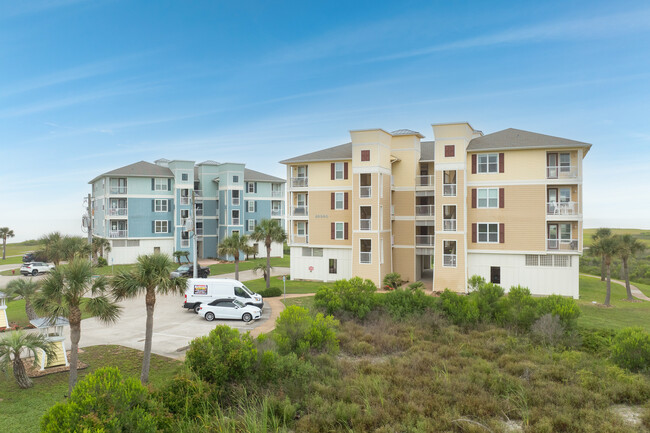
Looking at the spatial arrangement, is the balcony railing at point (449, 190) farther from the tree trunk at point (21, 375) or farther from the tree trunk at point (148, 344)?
the tree trunk at point (21, 375)

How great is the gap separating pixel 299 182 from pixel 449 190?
14977 millimetres

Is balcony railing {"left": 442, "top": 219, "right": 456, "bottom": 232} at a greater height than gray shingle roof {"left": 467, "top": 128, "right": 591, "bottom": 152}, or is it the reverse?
gray shingle roof {"left": 467, "top": 128, "right": 591, "bottom": 152}

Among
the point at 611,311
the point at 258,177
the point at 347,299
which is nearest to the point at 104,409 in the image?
the point at 347,299

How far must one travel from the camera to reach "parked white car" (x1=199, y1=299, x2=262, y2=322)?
26172 mm

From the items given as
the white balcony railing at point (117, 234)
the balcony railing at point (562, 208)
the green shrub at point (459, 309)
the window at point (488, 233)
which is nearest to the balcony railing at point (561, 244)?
the balcony railing at point (562, 208)

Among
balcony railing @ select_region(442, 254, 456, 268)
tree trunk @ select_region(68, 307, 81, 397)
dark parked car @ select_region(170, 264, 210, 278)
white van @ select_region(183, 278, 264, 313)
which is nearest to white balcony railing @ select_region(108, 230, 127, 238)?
dark parked car @ select_region(170, 264, 210, 278)

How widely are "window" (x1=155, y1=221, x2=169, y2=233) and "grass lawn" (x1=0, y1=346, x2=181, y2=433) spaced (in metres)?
38.1

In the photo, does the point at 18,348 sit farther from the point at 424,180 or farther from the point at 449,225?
the point at 424,180

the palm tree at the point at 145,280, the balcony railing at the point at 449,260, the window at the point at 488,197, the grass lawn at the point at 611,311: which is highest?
the window at the point at 488,197

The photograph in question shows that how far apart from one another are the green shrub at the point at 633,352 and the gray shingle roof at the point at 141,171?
53110 millimetres

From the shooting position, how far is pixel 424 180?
4022 cm

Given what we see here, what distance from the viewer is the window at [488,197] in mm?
35781

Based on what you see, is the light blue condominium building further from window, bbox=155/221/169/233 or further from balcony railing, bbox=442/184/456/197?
balcony railing, bbox=442/184/456/197

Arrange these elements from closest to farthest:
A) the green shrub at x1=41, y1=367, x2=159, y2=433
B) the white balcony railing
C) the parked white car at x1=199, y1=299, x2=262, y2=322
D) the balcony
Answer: the green shrub at x1=41, y1=367, x2=159, y2=433
the parked white car at x1=199, y1=299, x2=262, y2=322
the balcony
the white balcony railing
